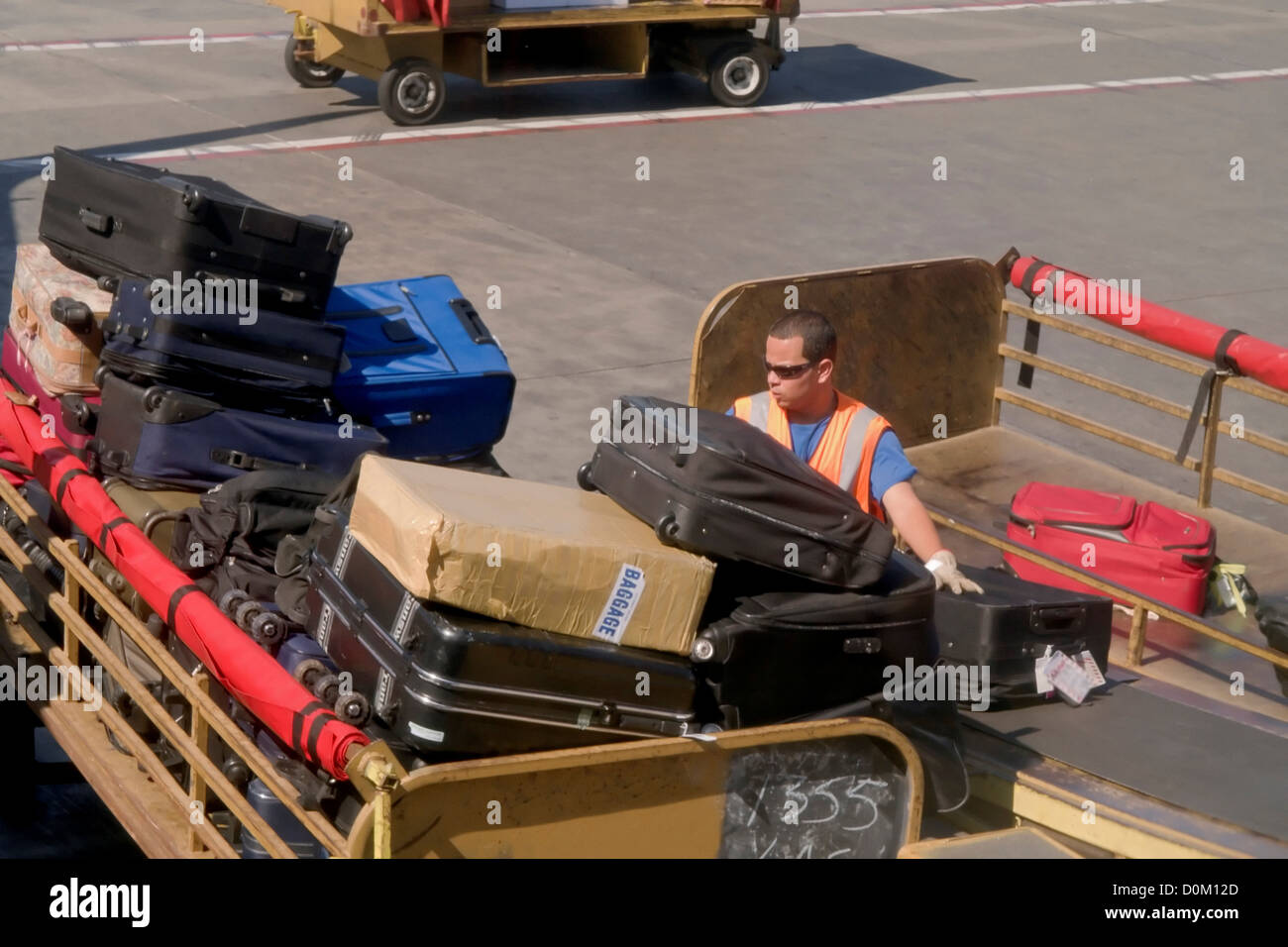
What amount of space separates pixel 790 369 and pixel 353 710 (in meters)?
1.96

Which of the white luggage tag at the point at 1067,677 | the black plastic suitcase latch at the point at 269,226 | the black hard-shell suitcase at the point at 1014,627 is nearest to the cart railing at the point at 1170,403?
the black hard-shell suitcase at the point at 1014,627

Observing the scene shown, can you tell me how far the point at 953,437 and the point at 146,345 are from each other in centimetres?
418

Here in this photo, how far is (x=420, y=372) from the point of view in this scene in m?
5.94

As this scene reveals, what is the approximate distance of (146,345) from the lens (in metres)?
5.19

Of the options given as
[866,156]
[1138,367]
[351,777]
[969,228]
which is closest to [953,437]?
[1138,367]

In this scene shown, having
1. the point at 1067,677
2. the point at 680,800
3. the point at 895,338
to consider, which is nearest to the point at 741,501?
the point at 680,800

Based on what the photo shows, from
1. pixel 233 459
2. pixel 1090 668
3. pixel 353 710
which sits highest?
pixel 233 459

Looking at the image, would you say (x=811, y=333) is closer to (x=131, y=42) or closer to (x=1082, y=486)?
(x=1082, y=486)

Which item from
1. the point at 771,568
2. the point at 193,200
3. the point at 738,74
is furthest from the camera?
the point at 738,74

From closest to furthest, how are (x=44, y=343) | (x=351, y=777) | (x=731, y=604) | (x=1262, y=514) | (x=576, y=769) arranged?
(x=351, y=777) < (x=576, y=769) < (x=731, y=604) < (x=44, y=343) < (x=1262, y=514)

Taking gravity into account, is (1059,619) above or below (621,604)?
below

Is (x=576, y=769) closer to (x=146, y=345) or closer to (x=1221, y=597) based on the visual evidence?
(x=146, y=345)

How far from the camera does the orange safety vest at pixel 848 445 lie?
5.09 metres

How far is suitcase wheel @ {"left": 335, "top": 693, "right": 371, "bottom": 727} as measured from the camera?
3.66 meters
